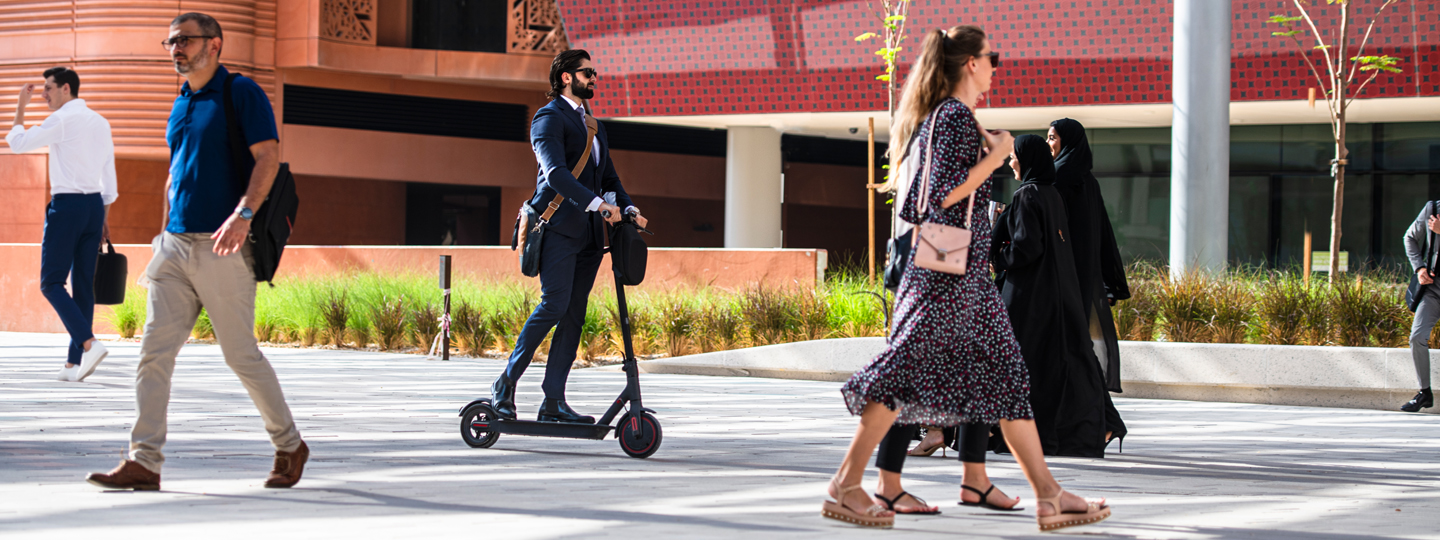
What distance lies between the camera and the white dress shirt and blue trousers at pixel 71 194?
8.68 meters

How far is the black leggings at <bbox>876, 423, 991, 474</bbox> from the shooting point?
4.57m

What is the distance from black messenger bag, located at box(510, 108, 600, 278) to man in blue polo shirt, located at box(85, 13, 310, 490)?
1.57 m

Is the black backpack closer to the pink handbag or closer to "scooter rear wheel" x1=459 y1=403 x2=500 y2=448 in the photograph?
"scooter rear wheel" x1=459 y1=403 x2=500 y2=448

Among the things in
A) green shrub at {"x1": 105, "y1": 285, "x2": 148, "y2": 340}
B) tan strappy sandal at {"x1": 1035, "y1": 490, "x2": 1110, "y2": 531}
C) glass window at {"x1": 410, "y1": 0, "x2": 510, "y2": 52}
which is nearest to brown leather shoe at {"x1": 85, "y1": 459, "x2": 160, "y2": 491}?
tan strappy sandal at {"x1": 1035, "y1": 490, "x2": 1110, "y2": 531}

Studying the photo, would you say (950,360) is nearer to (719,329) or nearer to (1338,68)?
(719,329)

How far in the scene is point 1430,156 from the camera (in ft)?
74.4

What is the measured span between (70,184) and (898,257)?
624 centimetres

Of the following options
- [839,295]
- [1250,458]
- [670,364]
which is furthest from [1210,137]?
[1250,458]

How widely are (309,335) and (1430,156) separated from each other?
58.0 feet

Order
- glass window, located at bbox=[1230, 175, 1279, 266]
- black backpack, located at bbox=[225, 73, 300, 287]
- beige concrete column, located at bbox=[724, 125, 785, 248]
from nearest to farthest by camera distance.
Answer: black backpack, located at bbox=[225, 73, 300, 287] → glass window, located at bbox=[1230, 175, 1279, 266] → beige concrete column, located at bbox=[724, 125, 785, 248]

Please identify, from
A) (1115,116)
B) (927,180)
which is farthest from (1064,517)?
(1115,116)

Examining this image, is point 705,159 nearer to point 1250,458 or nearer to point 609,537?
point 1250,458

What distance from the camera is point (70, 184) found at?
8711 mm

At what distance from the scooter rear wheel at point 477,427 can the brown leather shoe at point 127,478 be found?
1717 millimetres
